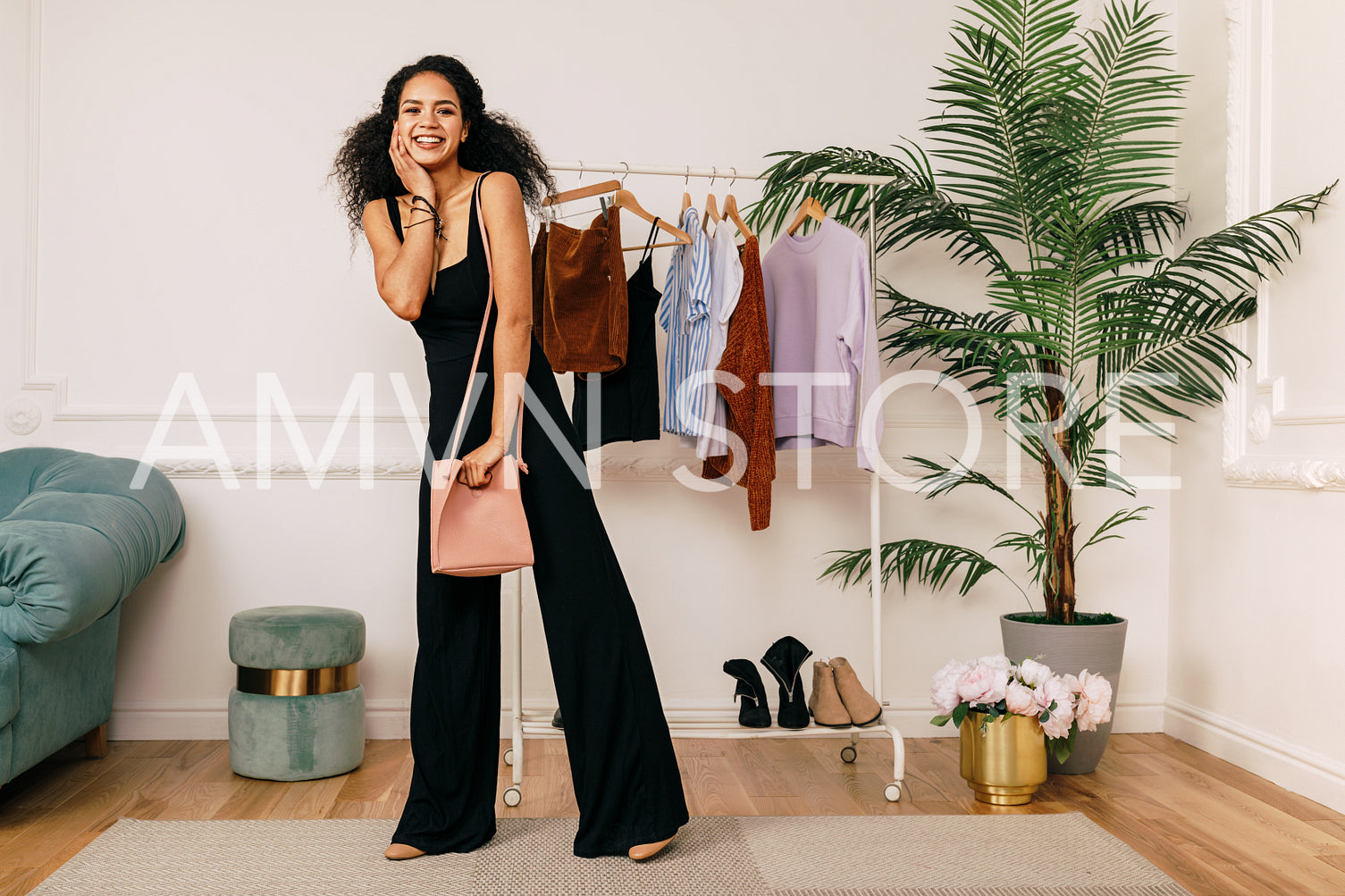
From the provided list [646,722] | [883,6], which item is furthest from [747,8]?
[646,722]

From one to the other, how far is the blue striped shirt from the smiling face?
0.75 meters

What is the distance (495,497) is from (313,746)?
3.56 feet

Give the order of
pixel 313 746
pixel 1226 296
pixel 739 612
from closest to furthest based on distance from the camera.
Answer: pixel 313 746, pixel 1226 296, pixel 739 612

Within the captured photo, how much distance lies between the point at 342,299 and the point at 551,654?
4.86 feet

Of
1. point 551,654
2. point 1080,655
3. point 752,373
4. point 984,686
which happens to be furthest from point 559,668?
point 1080,655

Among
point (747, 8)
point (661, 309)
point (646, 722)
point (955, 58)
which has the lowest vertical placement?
point (646, 722)

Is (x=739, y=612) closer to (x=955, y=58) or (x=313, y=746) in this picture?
(x=313, y=746)

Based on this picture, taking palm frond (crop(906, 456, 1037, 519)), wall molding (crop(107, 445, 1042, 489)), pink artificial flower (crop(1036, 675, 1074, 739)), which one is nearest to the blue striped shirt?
wall molding (crop(107, 445, 1042, 489))

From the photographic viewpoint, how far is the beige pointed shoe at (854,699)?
90.8 inches

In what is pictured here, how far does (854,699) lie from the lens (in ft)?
7.64

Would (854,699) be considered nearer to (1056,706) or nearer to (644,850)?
(1056,706)

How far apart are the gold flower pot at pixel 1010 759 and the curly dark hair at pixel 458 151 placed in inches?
61.5

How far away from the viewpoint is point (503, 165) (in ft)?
6.03

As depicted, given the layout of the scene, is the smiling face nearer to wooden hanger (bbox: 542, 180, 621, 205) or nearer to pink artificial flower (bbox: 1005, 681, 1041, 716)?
wooden hanger (bbox: 542, 180, 621, 205)
